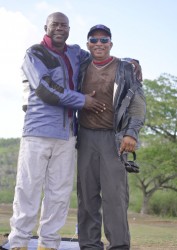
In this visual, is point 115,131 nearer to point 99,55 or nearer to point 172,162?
point 99,55

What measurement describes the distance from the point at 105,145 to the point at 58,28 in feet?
3.48

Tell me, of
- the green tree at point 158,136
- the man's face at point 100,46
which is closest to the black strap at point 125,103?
the man's face at point 100,46

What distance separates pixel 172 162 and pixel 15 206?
73.7 feet

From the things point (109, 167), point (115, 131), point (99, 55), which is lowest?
point (109, 167)

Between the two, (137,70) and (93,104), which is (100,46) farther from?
(93,104)

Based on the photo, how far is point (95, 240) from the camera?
4.29 metres

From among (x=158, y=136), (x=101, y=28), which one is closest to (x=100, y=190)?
(x=101, y=28)

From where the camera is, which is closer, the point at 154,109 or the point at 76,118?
the point at 76,118

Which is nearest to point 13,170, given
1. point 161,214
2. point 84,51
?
point 161,214

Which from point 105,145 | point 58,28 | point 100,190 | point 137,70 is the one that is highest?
point 58,28

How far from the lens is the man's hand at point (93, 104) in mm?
4160

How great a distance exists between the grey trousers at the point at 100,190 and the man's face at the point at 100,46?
0.65 metres

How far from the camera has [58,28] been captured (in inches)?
168

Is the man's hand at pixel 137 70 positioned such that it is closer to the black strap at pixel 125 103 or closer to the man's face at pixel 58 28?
the black strap at pixel 125 103
